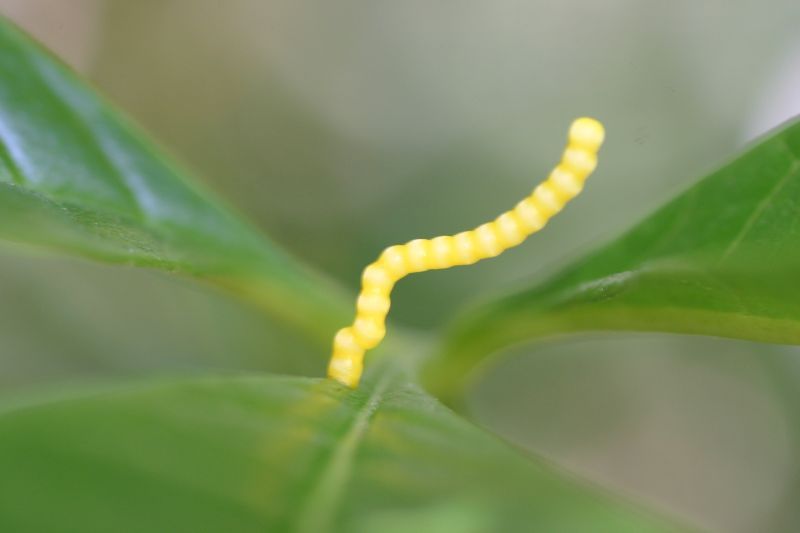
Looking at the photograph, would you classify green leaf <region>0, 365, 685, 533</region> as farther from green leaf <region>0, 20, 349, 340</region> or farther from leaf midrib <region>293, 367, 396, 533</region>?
green leaf <region>0, 20, 349, 340</region>

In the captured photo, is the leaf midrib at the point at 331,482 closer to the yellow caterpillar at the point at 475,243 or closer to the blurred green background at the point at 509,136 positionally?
the yellow caterpillar at the point at 475,243

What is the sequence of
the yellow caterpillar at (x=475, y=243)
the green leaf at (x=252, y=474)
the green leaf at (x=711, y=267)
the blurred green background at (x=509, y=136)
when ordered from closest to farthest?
1. the green leaf at (x=252, y=474)
2. the green leaf at (x=711, y=267)
3. the yellow caterpillar at (x=475, y=243)
4. the blurred green background at (x=509, y=136)

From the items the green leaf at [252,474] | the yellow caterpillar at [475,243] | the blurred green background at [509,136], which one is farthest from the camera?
the blurred green background at [509,136]

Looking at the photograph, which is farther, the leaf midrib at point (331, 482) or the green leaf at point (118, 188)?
the green leaf at point (118, 188)

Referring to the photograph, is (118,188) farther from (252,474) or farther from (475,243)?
(252,474)

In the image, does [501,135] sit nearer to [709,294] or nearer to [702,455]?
[702,455]

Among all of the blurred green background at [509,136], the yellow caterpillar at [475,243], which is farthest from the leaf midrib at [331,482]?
the blurred green background at [509,136]

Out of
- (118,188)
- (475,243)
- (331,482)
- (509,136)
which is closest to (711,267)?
(475,243)
